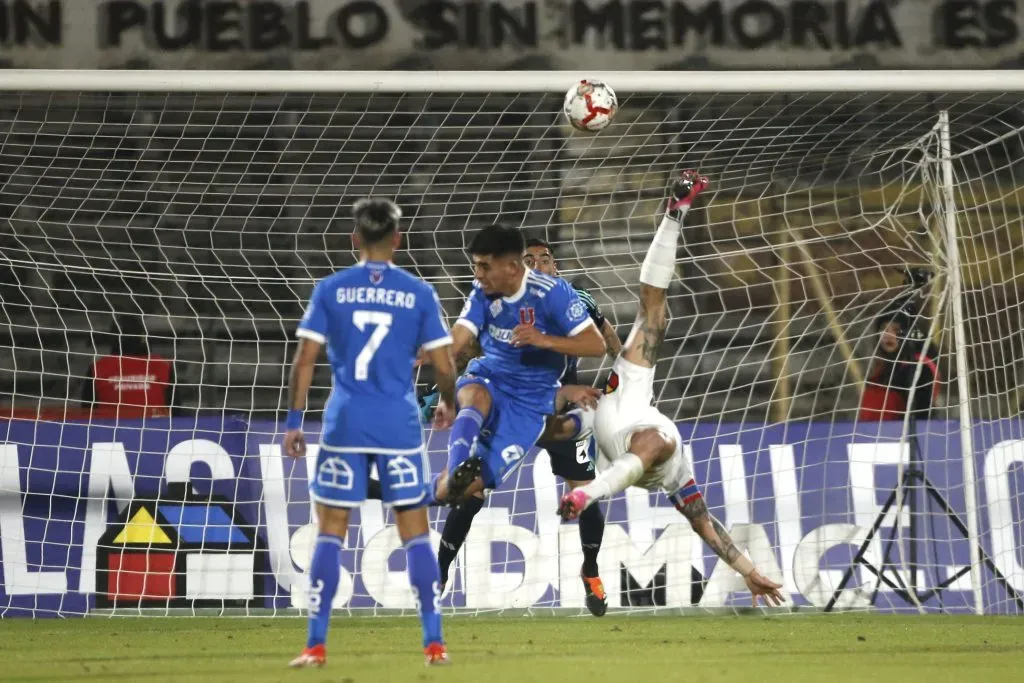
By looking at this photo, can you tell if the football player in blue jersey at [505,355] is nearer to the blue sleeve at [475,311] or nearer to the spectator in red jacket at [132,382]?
the blue sleeve at [475,311]

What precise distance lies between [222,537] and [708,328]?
5499 mm

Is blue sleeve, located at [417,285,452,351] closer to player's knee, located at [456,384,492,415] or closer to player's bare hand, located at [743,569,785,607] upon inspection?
player's knee, located at [456,384,492,415]

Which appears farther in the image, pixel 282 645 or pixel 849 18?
pixel 849 18

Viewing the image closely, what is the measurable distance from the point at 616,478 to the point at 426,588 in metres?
1.55

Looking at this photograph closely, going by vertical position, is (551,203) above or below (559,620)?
above

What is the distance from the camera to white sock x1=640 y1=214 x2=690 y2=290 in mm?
6723

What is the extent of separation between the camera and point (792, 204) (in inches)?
523

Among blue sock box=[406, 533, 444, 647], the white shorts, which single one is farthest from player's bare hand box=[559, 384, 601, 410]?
blue sock box=[406, 533, 444, 647]

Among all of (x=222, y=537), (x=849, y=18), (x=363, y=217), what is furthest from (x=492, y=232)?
(x=849, y=18)

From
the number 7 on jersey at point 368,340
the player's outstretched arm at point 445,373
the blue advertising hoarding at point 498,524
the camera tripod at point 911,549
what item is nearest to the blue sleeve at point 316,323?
the number 7 on jersey at point 368,340

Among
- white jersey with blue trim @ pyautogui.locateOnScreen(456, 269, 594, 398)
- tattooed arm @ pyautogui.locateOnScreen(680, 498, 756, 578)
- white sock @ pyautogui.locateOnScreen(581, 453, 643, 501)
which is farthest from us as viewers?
tattooed arm @ pyautogui.locateOnScreen(680, 498, 756, 578)

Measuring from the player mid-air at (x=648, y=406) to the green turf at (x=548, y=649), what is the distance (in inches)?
24.1

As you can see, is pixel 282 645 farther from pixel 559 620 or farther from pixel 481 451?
pixel 559 620

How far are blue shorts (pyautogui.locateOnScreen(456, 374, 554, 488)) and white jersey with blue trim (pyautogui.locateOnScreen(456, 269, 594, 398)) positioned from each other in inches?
2.9
